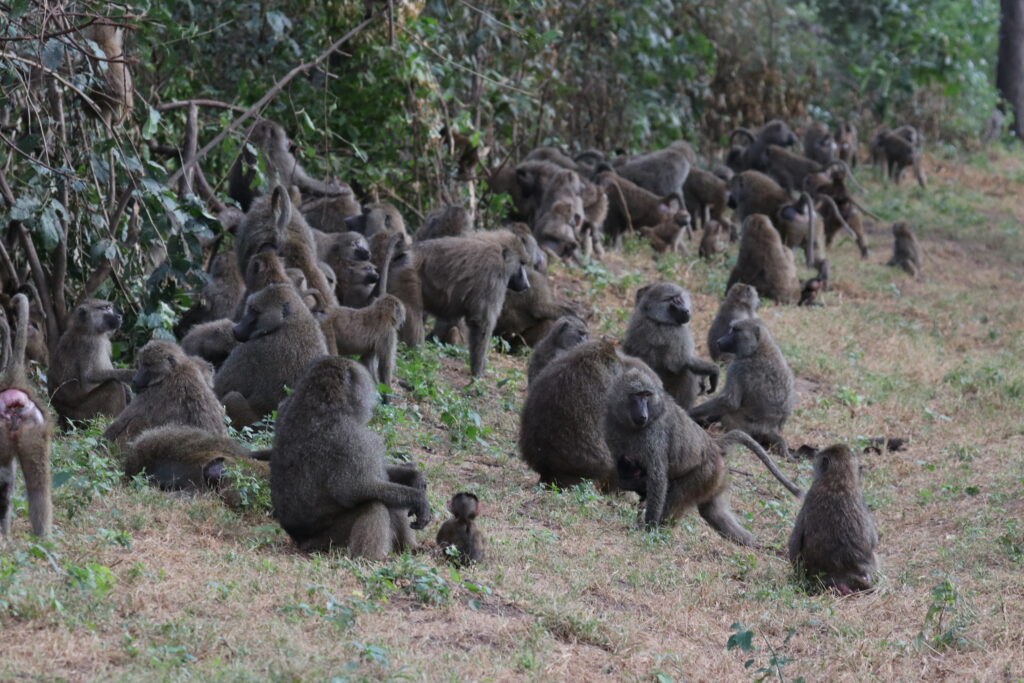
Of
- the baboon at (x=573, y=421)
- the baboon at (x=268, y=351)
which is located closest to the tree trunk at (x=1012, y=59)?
the baboon at (x=573, y=421)

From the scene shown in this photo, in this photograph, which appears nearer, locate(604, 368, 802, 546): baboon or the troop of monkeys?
the troop of monkeys

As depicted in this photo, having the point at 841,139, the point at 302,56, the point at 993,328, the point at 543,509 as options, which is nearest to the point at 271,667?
the point at 543,509

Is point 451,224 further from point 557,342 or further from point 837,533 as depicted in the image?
point 837,533

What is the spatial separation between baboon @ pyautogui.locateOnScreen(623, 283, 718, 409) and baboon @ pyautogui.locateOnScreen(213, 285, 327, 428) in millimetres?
2755

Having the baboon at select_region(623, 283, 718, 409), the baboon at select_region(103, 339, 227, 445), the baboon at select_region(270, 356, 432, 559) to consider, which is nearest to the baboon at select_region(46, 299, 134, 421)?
the baboon at select_region(103, 339, 227, 445)

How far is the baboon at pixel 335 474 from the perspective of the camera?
6.30 meters

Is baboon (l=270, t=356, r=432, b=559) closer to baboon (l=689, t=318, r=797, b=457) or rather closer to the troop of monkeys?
the troop of monkeys

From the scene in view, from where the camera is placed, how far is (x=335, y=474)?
247 inches

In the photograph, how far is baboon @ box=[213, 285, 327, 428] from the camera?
8.66 metres

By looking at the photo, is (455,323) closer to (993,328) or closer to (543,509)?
(543,509)

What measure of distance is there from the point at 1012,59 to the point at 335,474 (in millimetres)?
25079

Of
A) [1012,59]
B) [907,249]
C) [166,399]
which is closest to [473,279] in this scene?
[166,399]

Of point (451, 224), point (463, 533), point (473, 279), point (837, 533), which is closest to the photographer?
point (463, 533)

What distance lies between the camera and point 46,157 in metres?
9.16
